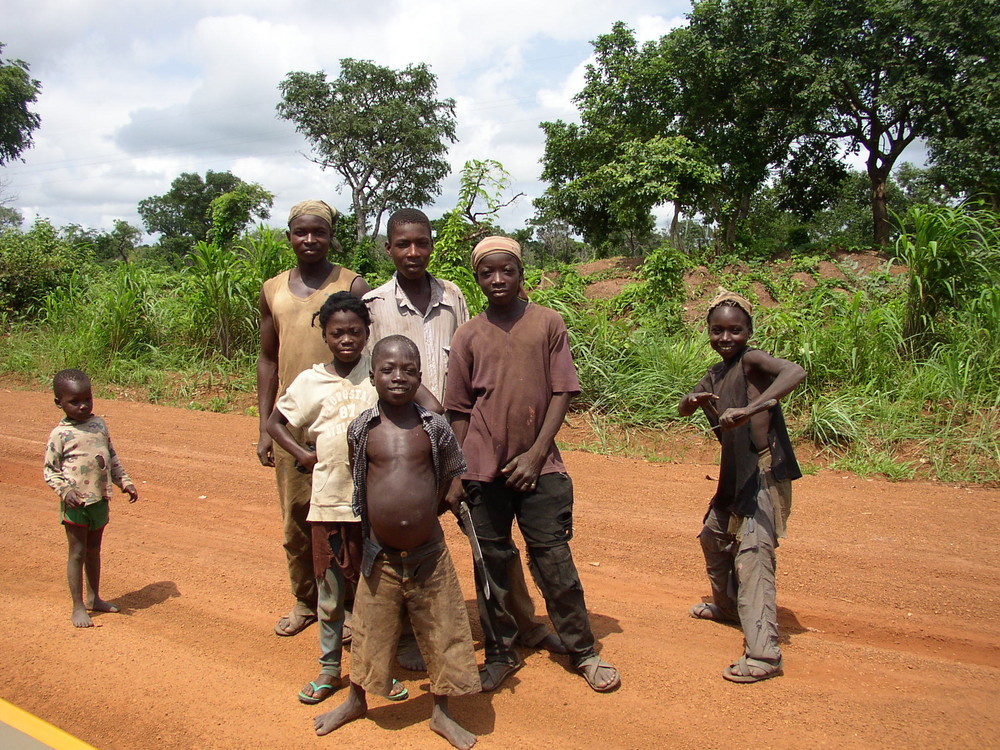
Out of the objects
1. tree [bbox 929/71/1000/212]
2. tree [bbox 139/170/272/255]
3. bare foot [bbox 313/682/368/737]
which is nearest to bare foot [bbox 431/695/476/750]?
bare foot [bbox 313/682/368/737]

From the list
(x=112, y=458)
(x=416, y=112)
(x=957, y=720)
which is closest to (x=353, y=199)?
(x=416, y=112)

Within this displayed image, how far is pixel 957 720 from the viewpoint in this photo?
9.10ft

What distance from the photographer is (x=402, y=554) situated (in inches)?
106

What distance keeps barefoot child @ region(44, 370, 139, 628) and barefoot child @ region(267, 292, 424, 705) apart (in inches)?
51.1

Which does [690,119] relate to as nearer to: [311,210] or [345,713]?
[311,210]

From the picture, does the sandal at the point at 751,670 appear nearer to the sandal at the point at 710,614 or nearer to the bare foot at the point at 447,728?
the sandal at the point at 710,614

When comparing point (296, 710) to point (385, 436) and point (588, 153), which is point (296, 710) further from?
point (588, 153)

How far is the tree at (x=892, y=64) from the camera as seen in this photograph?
14.3 metres

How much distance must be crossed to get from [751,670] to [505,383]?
1546mm

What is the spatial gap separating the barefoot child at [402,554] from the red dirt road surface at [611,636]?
24 cm

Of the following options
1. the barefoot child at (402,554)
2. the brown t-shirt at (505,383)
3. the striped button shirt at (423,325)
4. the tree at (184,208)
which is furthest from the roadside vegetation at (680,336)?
the tree at (184,208)

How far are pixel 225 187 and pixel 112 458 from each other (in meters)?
42.4

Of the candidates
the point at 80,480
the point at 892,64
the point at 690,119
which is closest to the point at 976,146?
the point at 892,64

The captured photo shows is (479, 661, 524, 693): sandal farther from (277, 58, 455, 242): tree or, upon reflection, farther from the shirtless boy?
(277, 58, 455, 242): tree
